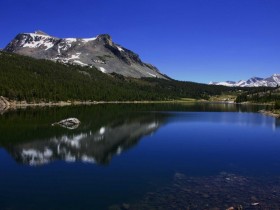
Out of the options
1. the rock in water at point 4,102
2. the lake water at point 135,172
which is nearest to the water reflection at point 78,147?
the lake water at point 135,172

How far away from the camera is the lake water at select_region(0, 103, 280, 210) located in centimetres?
3083

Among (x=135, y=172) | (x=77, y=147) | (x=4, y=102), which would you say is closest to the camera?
(x=135, y=172)

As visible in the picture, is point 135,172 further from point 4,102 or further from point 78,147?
point 4,102

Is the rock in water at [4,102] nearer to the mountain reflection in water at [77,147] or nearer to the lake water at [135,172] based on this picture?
the lake water at [135,172]

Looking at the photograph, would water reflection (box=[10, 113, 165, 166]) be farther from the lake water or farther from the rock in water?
the rock in water

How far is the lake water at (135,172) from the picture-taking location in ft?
101

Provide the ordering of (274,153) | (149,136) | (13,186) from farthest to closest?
1. (149,136)
2. (274,153)
3. (13,186)

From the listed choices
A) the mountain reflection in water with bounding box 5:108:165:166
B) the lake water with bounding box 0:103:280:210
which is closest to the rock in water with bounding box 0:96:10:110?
the lake water with bounding box 0:103:280:210

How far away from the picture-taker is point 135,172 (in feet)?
137

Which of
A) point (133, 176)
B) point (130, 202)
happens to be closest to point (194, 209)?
point (130, 202)

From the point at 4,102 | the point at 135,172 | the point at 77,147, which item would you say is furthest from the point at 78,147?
the point at 4,102

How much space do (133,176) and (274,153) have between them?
91.3ft

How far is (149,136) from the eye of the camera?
7756cm

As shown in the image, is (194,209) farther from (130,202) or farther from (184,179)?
(184,179)
